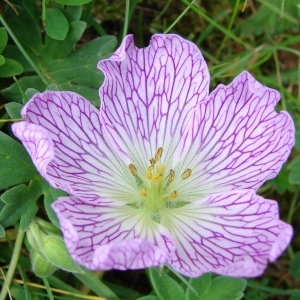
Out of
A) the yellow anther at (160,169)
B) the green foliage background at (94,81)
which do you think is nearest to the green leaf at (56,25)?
the green foliage background at (94,81)

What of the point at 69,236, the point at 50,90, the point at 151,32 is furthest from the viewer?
the point at 151,32

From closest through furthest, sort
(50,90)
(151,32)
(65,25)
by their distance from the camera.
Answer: (50,90) < (65,25) < (151,32)

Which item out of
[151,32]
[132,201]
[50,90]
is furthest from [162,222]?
[151,32]

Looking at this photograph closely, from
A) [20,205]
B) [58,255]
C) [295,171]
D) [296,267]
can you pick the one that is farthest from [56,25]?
[296,267]

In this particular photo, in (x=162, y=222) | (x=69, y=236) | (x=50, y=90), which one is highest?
(x=50, y=90)

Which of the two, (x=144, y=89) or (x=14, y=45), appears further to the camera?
(x=14, y=45)

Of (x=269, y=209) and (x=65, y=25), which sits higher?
(x=65, y=25)

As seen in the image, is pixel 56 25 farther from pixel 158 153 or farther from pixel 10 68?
pixel 158 153

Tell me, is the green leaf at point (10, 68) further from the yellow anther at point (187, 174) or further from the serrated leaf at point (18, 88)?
the yellow anther at point (187, 174)

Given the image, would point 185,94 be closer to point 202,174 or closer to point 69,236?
point 202,174
